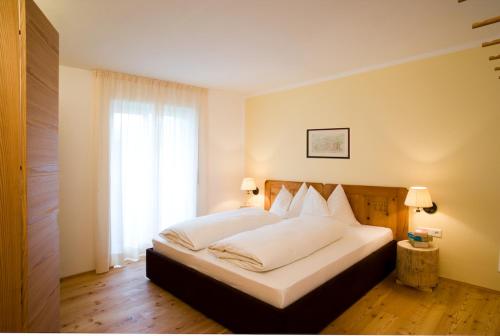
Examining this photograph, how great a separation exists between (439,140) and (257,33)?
2.28 m

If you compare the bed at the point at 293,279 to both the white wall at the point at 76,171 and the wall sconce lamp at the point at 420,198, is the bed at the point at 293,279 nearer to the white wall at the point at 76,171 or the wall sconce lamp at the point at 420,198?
the wall sconce lamp at the point at 420,198

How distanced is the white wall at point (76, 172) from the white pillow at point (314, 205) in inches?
109

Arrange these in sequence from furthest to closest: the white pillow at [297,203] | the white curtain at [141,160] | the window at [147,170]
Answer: the white pillow at [297,203], the window at [147,170], the white curtain at [141,160]

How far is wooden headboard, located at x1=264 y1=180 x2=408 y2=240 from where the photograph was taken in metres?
3.30

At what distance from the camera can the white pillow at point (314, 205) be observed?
3.71 m

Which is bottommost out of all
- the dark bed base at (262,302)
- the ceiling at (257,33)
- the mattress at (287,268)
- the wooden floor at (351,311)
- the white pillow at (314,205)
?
the wooden floor at (351,311)

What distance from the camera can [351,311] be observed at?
250 centimetres

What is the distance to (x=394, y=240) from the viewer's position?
10.9 ft

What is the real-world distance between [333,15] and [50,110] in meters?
2.19

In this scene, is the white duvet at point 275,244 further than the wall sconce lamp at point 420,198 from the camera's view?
No

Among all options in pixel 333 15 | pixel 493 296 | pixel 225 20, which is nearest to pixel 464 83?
pixel 333 15

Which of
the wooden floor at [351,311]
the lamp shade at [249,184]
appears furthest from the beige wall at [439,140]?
the lamp shade at [249,184]

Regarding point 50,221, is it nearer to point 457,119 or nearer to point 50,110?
point 50,110

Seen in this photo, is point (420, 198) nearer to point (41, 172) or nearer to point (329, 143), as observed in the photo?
point (329, 143)
